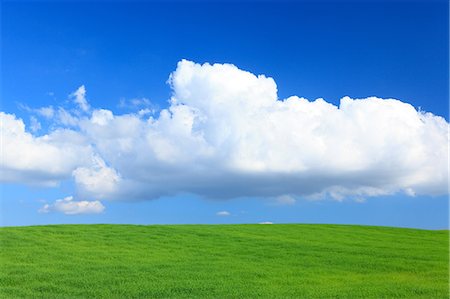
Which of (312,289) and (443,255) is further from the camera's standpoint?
(443,255)

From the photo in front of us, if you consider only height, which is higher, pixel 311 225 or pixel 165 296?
pixel 311 225

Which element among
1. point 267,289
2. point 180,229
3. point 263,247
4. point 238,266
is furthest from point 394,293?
point 180,229

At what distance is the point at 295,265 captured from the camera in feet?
72.1

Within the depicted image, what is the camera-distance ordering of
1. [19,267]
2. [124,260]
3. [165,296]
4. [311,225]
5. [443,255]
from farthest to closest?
[311,225]
[443,255]
[124,260]
[19,267]
[165,296]

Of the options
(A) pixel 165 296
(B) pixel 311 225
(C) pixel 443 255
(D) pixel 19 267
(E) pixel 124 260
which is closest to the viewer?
(A) pixel 165 296

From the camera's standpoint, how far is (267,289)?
17.8m

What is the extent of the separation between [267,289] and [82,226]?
18.4 m

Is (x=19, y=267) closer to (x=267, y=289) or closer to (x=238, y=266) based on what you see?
(x=238, y=266)

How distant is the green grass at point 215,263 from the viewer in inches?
698

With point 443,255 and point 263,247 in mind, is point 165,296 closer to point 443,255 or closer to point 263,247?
point 263,247

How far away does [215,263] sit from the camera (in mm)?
21969

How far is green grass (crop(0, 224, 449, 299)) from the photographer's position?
17734 mm

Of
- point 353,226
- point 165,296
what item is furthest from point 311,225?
point 165,296

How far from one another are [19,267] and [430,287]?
16.0 m
